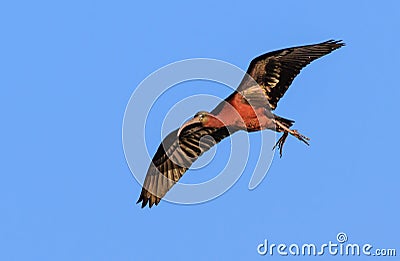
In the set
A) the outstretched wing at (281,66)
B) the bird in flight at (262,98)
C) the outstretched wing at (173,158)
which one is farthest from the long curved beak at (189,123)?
the outstretched wing at (281,66)

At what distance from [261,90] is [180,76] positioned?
8.66ft

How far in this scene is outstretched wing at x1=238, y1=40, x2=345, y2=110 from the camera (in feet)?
90.3

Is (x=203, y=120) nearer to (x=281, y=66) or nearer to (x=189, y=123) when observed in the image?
(x=189, y=123)

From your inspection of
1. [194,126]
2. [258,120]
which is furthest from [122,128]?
[258,120]

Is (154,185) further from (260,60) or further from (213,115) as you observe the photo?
(260,60)

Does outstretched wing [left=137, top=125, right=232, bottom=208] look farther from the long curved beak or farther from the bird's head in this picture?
the bird's head

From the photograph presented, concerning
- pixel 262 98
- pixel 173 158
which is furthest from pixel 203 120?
pixel 173 158

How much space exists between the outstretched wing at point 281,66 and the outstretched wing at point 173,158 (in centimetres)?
273

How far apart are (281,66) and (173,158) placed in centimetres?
558

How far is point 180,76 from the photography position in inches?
1111

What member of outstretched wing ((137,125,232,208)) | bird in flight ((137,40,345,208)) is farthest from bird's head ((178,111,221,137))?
outstretched wing ((137,125,232,208))

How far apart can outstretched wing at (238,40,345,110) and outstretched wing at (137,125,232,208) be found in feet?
8.96

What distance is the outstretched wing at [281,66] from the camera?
27531mm

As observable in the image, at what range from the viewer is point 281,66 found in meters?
28.0
